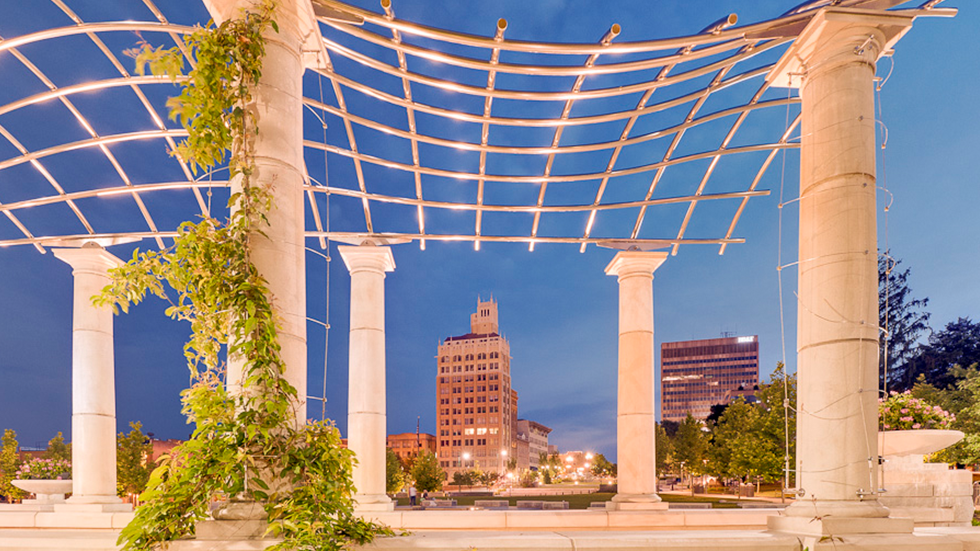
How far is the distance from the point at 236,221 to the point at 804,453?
25.1 feet

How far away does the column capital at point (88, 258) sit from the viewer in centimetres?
1748

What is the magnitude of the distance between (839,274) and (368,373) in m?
14.0

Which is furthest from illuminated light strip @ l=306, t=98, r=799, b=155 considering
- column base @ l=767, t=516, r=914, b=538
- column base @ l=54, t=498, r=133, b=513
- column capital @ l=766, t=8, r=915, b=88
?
column base @ l=54, t=498, r=133, b=513

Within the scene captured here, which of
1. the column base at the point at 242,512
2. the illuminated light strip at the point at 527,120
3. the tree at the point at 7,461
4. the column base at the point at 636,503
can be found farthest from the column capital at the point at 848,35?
the tree at the point at 7,461

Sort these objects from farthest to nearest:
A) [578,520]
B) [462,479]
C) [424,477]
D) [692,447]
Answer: [462,479] → [424,477] → [692,447] → [578,520]

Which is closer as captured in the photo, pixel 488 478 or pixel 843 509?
pixel 843 509

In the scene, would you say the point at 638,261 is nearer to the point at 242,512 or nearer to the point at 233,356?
the point at 233,356

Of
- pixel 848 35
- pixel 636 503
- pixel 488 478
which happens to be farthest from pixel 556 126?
pixel 488 478

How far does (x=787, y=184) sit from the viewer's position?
53781 millimetres

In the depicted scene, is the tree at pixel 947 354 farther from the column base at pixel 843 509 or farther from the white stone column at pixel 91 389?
the white stone column at pixel 91 389

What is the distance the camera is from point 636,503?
1700cm

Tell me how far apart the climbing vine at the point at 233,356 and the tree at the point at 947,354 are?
251 ft

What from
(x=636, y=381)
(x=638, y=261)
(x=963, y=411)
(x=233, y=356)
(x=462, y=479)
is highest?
(x=638, y=261)

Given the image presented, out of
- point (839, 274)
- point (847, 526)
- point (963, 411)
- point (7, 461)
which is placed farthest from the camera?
point (7, 461)
